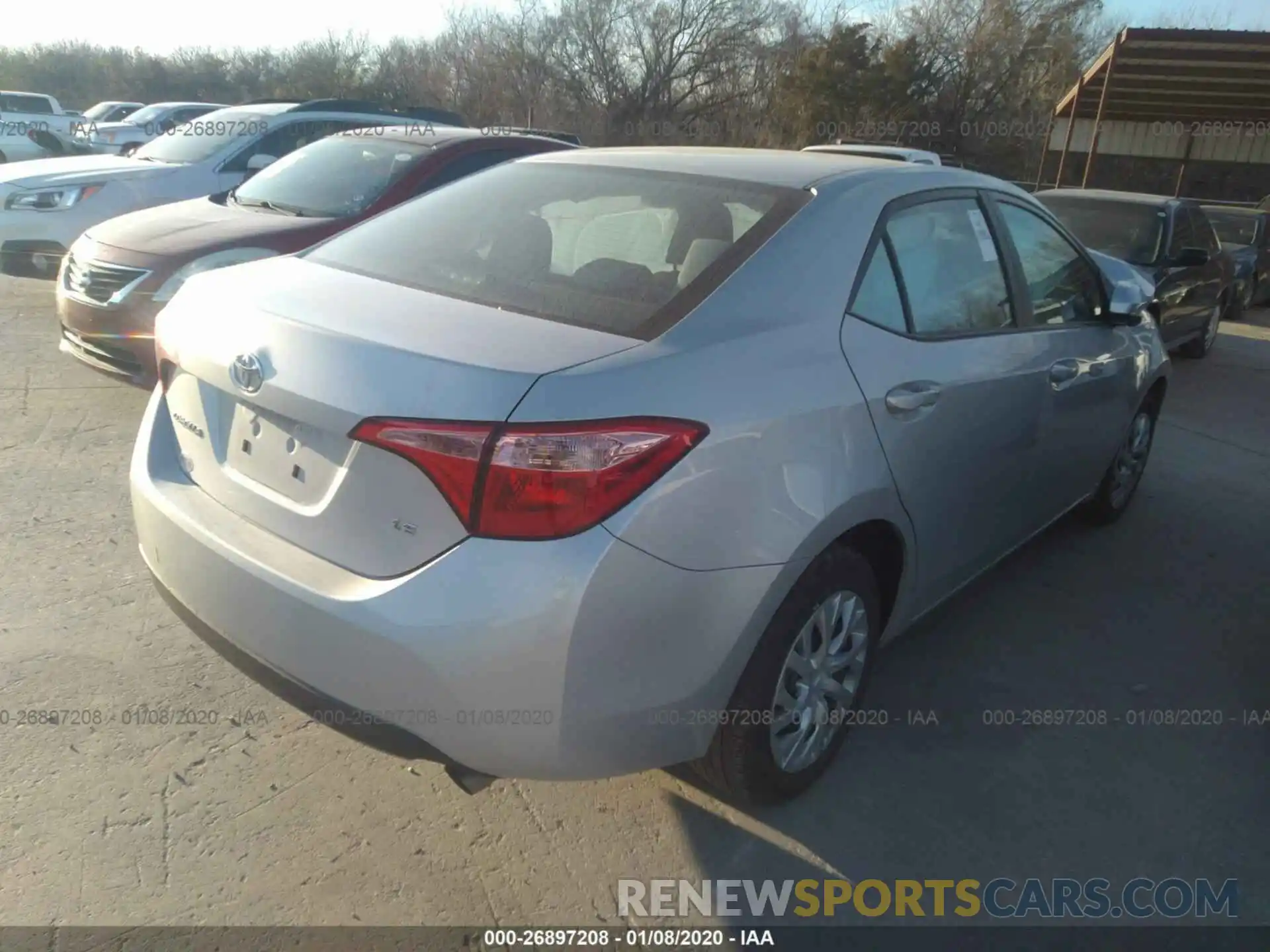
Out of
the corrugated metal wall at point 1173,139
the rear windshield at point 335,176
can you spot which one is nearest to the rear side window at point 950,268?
the rear windshield at point 335,176

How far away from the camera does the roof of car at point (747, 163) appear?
109 inches

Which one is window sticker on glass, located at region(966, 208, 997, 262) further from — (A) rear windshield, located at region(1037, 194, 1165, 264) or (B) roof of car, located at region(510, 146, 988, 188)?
(A) rear windshield, located at region(1037, 194, 1165, 264)

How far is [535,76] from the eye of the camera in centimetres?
3109

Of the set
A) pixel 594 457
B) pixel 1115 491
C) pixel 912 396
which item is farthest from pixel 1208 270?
pixel 594 457

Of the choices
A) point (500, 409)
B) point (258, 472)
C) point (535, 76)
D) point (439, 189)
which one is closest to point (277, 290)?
point (258, 472)

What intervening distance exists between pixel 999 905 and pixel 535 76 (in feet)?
105

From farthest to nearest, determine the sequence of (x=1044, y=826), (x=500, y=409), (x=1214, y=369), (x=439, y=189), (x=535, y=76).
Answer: (x=535, y=76) → (x=1214, y=369) → (x=439, y=189) → (x=1044, y=826) → (x=500, y=409)

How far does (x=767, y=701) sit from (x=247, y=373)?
1424mm

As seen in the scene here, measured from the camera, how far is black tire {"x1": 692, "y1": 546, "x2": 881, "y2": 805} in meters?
2.30

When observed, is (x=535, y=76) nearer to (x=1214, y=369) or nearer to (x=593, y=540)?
(x=1214, y=369)

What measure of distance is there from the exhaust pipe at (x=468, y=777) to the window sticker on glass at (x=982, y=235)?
2304 millimetres

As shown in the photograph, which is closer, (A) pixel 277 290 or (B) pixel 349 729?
(B) pixel 349 729

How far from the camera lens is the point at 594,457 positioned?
1870 millimetres

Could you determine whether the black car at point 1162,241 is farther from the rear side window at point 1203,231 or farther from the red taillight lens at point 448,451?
the red taillight lens at point 448,451
